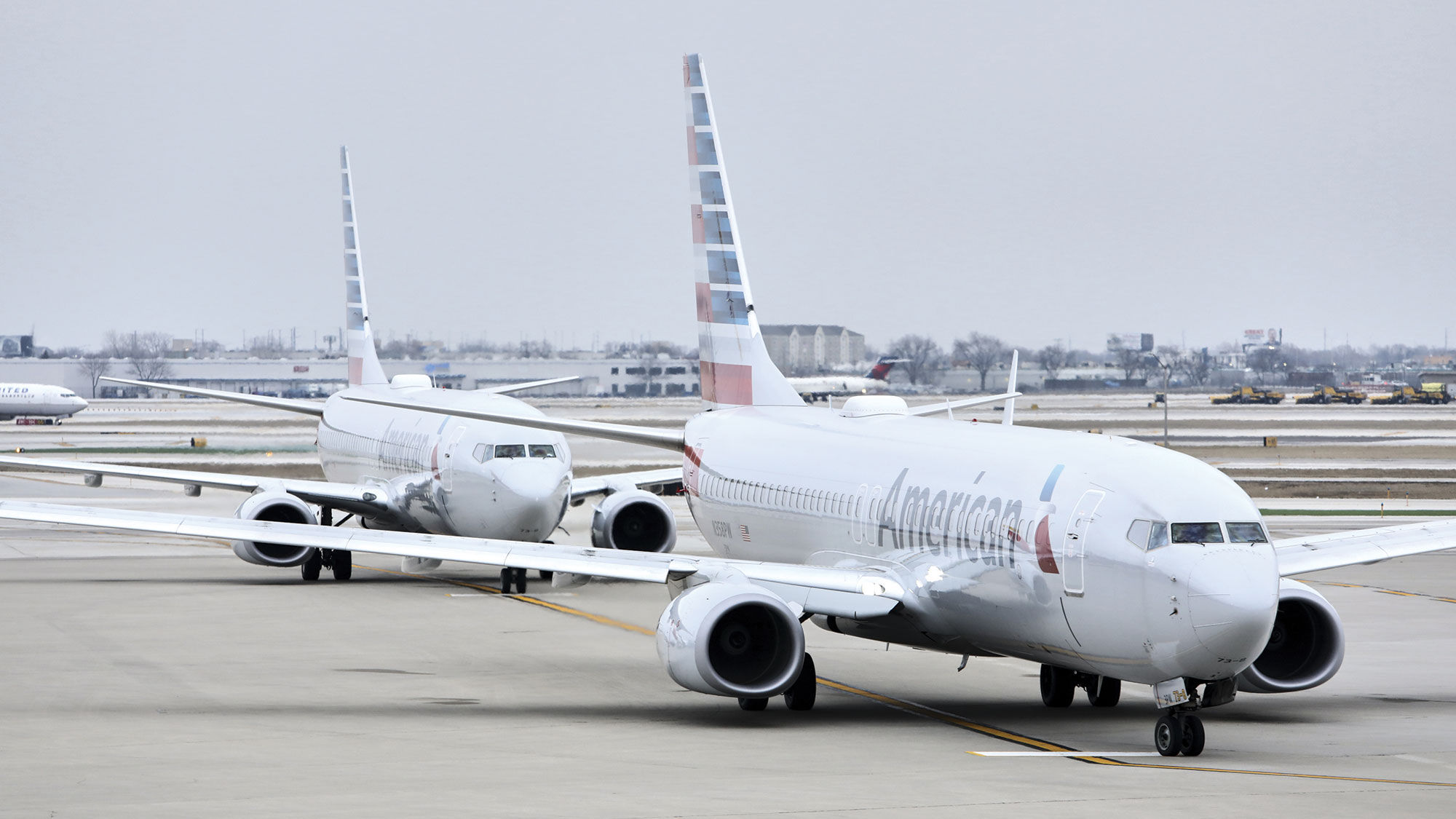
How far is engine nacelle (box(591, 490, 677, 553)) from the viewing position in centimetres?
3944

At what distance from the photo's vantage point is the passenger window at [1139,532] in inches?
711

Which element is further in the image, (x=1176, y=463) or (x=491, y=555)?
(x=491, y=555)

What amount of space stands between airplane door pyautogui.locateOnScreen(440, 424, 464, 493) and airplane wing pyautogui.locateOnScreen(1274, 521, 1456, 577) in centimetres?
1985

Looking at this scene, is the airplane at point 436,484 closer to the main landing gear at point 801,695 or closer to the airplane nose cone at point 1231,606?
the main landing gear at point 801,695

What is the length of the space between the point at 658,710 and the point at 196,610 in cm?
1447

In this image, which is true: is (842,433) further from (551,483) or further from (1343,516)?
(1343,516)

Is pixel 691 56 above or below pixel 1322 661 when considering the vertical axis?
above

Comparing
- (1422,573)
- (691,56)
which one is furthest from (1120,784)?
(1422,573)

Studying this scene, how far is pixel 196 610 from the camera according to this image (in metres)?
33.1

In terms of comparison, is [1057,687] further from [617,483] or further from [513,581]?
[617,483]

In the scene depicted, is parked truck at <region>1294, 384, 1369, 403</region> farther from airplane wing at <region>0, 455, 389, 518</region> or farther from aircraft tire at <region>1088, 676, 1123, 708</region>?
aircraft tire at <region>1088, 676, 1123, 708</region>

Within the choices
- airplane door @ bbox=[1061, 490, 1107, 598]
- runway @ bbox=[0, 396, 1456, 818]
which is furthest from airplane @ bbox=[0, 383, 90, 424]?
airplane door @ bbox=[1061, 490, 1107, 598]

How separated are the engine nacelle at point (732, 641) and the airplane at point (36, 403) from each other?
132 meters

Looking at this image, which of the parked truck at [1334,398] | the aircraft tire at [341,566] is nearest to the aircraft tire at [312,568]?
the aircraft tire at [341,566]
